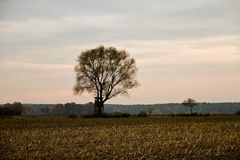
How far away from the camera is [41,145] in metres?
19.5

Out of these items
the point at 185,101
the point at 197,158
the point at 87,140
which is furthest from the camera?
the point at 185,101

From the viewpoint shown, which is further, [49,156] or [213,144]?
[213,144]

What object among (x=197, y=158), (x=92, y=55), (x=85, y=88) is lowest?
(x=197, y=158)

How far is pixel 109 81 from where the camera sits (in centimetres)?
7062

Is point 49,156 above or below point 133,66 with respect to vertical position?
below

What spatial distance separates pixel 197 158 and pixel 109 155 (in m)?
3.24

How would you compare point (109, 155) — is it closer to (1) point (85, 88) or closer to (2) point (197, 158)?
(2) point (197, 158)

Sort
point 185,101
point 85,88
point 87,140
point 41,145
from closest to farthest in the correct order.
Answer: point 41,145
point 87,140
point 85,88
point 185,101

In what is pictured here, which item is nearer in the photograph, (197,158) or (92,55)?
(197,158)

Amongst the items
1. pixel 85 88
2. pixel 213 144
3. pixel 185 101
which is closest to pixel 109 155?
pixel 213 144

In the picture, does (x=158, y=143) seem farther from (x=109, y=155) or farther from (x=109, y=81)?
(x=109, y=81)

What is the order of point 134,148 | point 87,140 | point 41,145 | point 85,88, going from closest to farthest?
point 134,148 < point 41,145 < point 87,140 < point 85,88

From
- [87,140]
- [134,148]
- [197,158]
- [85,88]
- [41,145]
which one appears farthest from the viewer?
[85,88]

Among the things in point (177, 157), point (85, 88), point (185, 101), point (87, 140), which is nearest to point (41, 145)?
point (87, 140)
